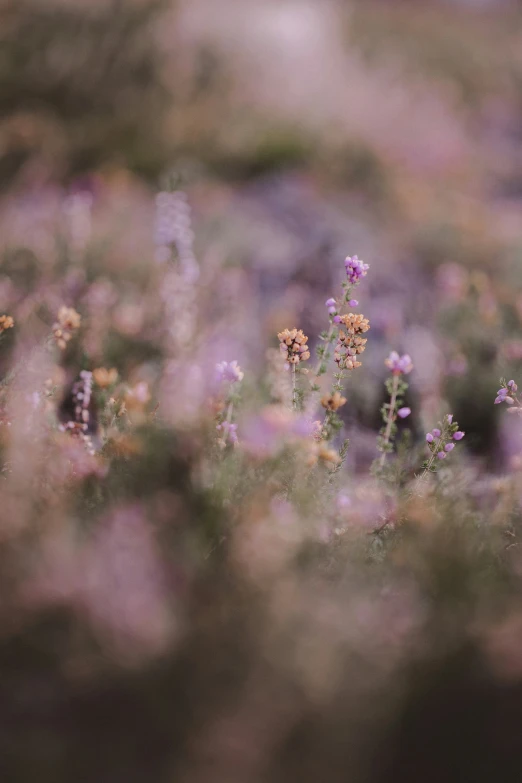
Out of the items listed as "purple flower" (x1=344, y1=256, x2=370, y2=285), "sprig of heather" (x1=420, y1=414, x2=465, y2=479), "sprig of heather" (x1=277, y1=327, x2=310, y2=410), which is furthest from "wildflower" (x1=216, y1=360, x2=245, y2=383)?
"sprig of heather" (x1=420, y1=414, x2=465, y2=479)

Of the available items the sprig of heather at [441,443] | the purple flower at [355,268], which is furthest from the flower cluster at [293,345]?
the sprig of heather at [441,443]

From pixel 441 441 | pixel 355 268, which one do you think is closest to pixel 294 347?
pixel 355 268

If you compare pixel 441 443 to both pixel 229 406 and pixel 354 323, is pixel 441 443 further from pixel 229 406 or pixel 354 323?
pixel 229 406

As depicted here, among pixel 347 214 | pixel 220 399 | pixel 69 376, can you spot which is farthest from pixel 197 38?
pixel 220 399

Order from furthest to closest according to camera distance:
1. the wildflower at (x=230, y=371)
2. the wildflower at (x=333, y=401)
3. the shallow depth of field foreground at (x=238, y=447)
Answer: the wildflower at (x=230, y=371)
the wildflower at (x=333, y=401)
the shallow depth of field foreground at (x=238, y=447)

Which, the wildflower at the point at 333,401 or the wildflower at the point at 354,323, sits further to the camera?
the wildflower at the point at 354,323

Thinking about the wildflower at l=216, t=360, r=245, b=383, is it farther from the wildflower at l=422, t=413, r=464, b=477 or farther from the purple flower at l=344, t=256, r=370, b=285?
the wildflower at l=422, t=413, r=464, b=477

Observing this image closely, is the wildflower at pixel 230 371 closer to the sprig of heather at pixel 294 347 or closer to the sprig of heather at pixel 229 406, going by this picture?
the sprig of heather at pixel 229 406
